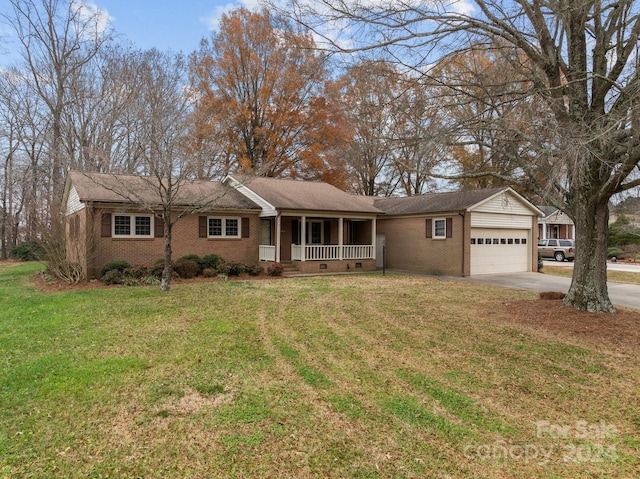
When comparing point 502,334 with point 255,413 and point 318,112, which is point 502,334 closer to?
point 255,413

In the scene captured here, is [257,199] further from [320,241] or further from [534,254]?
[534,254]

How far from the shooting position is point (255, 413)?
4043 mm

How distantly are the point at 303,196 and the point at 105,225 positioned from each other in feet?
27.5

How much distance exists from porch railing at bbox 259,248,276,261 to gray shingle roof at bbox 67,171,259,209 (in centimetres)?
182

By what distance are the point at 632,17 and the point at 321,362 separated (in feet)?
27.1

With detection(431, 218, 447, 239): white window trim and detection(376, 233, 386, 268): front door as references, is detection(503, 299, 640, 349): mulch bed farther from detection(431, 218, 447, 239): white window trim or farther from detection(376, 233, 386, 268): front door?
detection(376, 233, 386, 268): front door

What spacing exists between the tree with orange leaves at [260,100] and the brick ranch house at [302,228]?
707 cm

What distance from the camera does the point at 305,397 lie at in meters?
4.42

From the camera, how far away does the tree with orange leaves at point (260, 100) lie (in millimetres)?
25969

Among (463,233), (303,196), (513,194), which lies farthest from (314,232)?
(513,194)

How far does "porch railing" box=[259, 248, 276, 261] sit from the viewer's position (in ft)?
56.0

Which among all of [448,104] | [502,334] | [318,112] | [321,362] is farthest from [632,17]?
[318,112]

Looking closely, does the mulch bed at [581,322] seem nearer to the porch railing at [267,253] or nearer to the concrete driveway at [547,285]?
the concrete driveway at [547,285]

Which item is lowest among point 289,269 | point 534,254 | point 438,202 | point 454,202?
point 289,269
